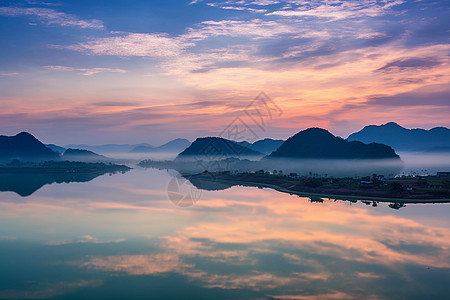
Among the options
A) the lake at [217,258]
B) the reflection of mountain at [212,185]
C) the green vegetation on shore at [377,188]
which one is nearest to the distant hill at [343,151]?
the reflection of mountain at [212,185]

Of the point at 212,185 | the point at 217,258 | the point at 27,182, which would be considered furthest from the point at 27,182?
the point at 217,258

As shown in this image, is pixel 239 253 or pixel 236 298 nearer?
pixel 236 298

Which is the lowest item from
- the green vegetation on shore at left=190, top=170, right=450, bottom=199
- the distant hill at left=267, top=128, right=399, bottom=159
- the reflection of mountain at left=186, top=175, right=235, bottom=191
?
the reflection of mountain at left=186, top=175, right=235, bottom=191

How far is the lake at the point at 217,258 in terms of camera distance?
53.9 feet

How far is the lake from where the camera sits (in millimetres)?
16422

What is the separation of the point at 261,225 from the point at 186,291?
1683 cm

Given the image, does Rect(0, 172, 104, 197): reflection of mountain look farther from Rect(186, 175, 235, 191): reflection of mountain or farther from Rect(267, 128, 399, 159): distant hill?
Rect(267, 128, 399, 159): distant hill

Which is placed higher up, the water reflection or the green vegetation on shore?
the green vegetation on shore

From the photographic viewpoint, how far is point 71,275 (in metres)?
18.3

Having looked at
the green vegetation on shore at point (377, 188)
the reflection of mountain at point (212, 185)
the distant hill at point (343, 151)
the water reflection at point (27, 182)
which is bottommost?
the water reflection at point (27, 182)

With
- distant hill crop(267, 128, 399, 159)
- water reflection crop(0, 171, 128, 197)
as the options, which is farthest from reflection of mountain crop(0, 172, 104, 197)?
distant hill crop(267, 128, 399, 159)

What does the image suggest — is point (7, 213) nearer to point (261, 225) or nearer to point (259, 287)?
point (261, 225)

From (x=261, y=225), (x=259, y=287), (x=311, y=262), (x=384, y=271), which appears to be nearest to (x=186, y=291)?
(x=259, y=287)

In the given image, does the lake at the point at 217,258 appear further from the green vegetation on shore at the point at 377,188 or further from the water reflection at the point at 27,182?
the water reflection at the point at 27,182
